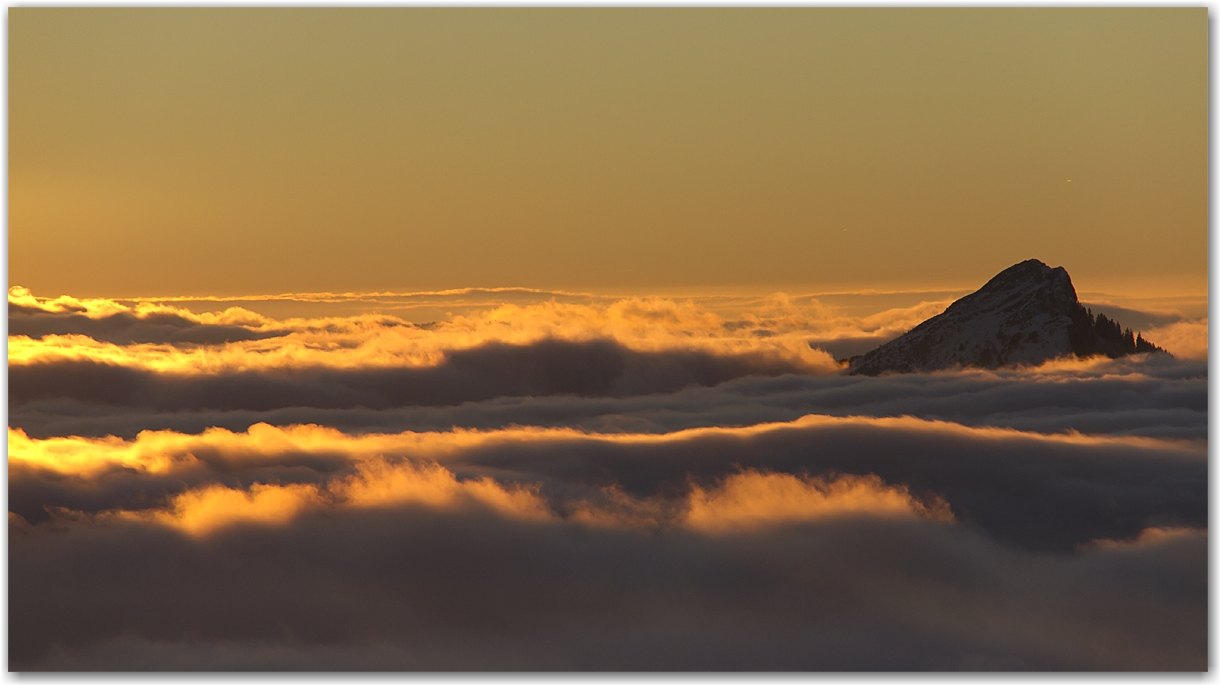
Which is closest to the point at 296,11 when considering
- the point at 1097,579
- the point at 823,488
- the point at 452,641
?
the point at 452,641

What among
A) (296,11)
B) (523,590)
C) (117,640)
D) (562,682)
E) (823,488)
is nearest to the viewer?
(562,682)

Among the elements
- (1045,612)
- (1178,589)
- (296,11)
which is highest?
(296,11)

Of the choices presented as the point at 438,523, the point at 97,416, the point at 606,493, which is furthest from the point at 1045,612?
the point at 97,416

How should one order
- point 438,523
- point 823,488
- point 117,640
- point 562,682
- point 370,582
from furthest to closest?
point 823,488
point 438,523
point 370,582
point 117,640
point 562,682

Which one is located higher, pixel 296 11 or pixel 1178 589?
pixel 296 11

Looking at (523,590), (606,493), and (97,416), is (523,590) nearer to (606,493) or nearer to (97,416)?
(606,493)

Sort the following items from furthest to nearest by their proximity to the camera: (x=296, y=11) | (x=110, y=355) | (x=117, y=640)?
1. (x=110, y=355)
2. (x=117, y=640)
3. (x=296, y=11)

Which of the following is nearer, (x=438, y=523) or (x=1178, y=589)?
(x=1178, y=589)

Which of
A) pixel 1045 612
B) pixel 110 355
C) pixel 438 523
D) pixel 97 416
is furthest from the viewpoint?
pixel 110 355

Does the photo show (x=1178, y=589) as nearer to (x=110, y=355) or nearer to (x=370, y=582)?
(x=370, y=582)
